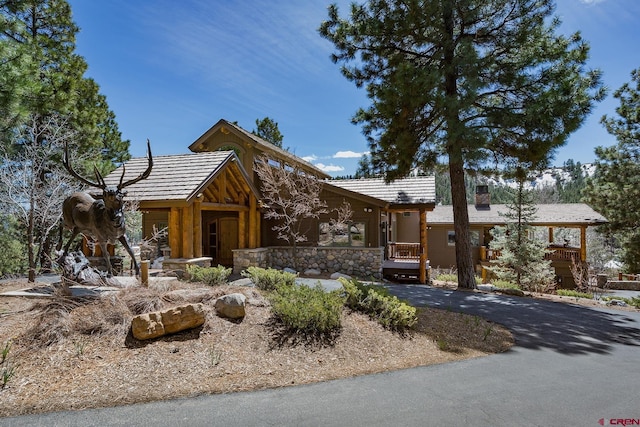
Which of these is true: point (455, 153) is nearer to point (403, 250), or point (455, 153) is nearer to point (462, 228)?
point (462, 228)

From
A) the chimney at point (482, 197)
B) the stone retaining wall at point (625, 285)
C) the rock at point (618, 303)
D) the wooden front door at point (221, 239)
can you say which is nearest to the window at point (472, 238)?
the chimney at point (482, 197)

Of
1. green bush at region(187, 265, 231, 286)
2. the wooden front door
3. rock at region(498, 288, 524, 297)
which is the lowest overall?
rock at region(498, 288, 524, 297)

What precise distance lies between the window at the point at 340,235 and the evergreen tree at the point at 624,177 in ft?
47.6

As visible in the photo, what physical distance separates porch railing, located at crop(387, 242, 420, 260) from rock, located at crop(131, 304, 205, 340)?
12.6 meters

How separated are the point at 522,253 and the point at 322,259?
30.1ft

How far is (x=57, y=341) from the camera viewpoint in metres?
4.33

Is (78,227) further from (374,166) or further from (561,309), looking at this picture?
(561,309)

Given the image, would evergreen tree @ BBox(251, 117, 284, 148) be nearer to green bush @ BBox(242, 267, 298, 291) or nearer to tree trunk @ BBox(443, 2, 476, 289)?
tree trunk @ BBox(443, 2, 476, 289)

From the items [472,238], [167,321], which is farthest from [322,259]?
[472,238]

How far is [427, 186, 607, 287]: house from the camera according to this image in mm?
17125

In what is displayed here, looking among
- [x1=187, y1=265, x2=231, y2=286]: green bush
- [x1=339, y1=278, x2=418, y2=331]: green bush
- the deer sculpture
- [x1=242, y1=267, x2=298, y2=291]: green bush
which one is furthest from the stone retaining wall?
the deer sculpture

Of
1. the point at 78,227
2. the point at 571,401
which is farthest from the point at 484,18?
the point at 78,227

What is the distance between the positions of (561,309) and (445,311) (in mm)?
3716

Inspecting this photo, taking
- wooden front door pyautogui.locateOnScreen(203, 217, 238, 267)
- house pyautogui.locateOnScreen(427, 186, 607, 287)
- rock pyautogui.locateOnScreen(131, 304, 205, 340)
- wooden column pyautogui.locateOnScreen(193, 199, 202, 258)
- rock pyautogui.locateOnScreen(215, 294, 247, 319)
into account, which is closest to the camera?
rock pyautogui.locateOnScreen(131, 304, 205, 340)
